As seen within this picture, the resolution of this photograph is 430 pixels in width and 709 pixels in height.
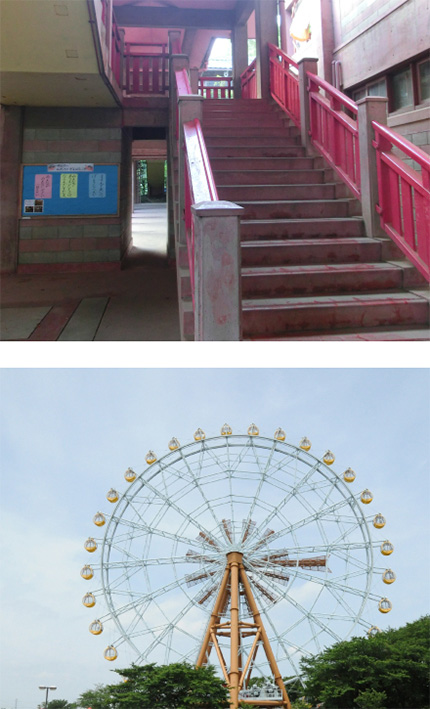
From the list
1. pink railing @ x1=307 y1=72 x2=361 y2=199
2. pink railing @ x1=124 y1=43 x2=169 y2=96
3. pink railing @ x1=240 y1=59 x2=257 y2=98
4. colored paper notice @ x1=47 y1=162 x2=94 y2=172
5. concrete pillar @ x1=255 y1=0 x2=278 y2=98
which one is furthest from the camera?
pink railing @ x1=240 y1=59 x2=257 y2=98

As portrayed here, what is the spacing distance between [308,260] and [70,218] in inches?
170

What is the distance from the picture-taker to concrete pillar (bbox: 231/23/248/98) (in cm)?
956

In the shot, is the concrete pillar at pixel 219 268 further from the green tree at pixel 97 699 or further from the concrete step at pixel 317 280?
the green tree at pixel 97 699

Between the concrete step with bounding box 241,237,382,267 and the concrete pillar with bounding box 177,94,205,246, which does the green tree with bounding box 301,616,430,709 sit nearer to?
the concrete step with bounding box 241,237,382,267

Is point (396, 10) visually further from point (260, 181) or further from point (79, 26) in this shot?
point (79, 26)

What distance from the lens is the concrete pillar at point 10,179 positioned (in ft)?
23.7

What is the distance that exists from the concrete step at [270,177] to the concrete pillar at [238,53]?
5095 millimetres

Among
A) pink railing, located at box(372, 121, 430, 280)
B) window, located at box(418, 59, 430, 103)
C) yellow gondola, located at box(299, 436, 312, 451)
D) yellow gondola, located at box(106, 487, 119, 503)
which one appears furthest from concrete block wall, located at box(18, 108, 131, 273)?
pink railing, located at box(372, 121, 430, 280)

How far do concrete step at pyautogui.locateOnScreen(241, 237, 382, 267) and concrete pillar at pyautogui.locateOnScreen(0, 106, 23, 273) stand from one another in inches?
168

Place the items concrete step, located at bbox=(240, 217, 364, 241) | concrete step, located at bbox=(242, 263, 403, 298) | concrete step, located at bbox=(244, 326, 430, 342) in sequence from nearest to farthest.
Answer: concrete step, located at bbox=(244, 326, 430, 342)
concrete step, located at bbox=(242, 263, 403, 298)
concrete step, located at bbox=(240, 217, 364, 241)

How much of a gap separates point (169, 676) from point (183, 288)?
4491 mm

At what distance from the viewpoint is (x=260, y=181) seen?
5.24m

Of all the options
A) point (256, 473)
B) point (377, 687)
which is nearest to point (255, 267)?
point (256, 473)

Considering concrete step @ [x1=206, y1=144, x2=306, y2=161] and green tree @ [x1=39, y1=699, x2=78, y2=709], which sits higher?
concrete step @ [x1=206, y1=144, x2=306, y2=161]
